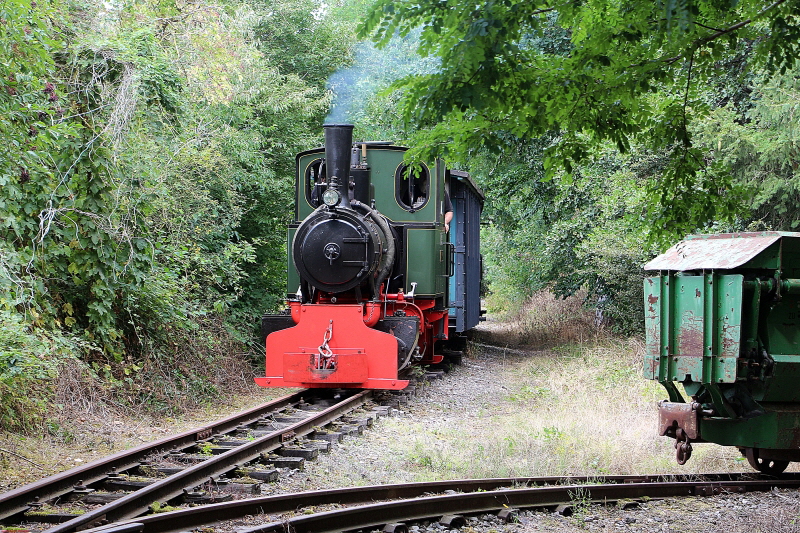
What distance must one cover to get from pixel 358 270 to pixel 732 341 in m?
4.96

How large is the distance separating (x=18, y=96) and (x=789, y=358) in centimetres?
664

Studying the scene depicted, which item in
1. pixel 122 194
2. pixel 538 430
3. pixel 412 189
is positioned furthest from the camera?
pixel 412 189

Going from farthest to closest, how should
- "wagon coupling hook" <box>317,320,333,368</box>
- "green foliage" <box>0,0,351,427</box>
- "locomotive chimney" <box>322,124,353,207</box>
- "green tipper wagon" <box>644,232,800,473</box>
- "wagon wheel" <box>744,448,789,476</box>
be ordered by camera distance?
"locomotive chimney" <box>322,124,353,207</box> → "wagon coupling hook" <box>317,320,333,368</box> → "green foliage" <box>0,0,351,427</box> → "wagon wheel" <box>744,448,789,476</box> → "green tipper wagon" <box>644,232,800,473</box>

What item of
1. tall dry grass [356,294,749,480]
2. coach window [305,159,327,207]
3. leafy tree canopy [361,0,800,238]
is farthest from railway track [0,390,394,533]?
coach window [305,159,327,207]

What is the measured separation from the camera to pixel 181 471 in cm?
565

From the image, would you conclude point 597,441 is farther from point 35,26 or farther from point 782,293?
point 35,26

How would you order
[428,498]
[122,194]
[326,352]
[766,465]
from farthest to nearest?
1. [326,352]
2. [122,194]
3. [766,465]
4. [428,498]

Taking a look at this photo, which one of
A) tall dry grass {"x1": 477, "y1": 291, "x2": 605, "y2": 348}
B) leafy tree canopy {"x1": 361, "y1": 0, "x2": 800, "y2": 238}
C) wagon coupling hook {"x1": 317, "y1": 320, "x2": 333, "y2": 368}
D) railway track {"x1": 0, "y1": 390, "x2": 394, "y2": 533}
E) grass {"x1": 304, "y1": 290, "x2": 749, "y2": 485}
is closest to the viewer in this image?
leafy tree canopy {"x1": 361, "y1": 0, "x2": 800, "y2": 238}

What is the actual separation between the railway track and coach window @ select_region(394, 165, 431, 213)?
331 centimetres

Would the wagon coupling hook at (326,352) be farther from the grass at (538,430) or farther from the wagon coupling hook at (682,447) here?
the wagon coupling hook at (682,447)

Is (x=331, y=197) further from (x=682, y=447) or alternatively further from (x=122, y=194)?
(x=682, y=447)

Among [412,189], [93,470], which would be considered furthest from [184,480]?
[412,189]

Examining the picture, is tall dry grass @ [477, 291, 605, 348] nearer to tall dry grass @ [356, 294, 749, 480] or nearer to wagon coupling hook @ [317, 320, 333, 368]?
tall dry grass @ [356, 294, 749, 480]

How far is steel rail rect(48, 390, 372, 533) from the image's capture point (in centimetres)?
446
